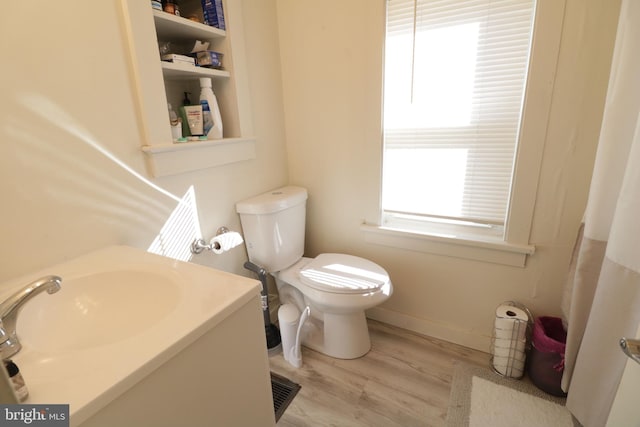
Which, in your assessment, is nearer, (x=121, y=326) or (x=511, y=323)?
(x=121, y=326)

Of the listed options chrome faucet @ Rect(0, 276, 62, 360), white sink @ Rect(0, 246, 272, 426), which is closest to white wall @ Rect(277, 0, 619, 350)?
white sink @ Rect(0, 246, 272, 426)

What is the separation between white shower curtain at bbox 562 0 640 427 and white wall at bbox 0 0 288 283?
4.86 ft

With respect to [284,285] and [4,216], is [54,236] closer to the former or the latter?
[4,216]

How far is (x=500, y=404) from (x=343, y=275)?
817 millimetres

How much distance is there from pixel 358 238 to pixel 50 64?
142 centimetres

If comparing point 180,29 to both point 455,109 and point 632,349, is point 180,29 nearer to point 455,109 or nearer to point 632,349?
point 455,109

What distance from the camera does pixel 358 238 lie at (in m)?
1.75

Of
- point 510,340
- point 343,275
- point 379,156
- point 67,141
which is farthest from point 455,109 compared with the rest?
point 67,141

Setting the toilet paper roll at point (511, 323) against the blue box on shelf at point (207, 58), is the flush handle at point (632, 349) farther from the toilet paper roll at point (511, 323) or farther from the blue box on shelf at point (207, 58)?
the blue box on shelf at point (207, 58)

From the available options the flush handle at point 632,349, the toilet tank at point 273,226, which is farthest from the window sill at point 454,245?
the flush handle at point 632,349

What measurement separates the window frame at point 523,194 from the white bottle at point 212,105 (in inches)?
31.0

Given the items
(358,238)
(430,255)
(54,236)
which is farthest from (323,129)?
(54,236)

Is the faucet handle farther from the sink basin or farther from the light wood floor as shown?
the light wood floor

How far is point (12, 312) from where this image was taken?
20.0 inches
